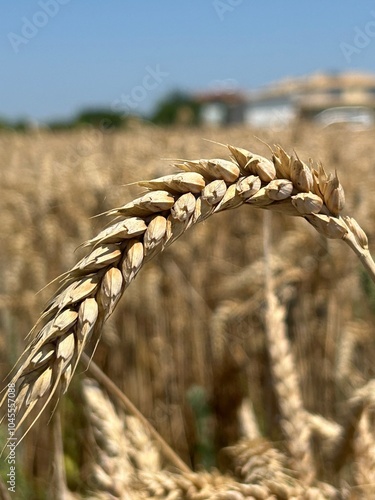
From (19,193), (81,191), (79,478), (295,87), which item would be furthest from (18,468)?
(295,87)

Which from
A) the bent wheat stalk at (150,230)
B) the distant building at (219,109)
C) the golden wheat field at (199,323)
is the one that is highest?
the distant building at (219,109)

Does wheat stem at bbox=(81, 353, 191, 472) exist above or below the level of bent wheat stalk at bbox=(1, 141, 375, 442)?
below

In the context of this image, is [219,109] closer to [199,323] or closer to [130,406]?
[199,323]

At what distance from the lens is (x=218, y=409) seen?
9.17 feet

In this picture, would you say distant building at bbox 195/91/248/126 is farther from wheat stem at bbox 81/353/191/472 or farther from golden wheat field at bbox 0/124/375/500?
wheat stem at bbox 81/353/191/472

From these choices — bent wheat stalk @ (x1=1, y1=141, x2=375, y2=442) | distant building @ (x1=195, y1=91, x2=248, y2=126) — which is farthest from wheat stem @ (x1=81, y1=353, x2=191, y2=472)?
distant building @ (x1=195, y1=91, x2=248, y2=126)

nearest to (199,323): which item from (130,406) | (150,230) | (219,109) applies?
(130,406)

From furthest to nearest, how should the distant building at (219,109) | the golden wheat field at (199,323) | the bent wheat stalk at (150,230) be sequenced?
the distant building at (219,109)
the golden wheat field at (199,323)
the bent wheat stalk at (150,230)

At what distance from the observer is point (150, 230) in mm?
632

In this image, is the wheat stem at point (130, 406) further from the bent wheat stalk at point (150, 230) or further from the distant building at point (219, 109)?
the distant building at point (219, 109)

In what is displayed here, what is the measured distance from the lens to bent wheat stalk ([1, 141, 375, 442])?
1.95 feet

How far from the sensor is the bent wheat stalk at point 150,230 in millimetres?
594

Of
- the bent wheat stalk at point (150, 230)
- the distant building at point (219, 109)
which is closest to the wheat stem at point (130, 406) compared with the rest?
the bent wheat stalk at point (150, 230)

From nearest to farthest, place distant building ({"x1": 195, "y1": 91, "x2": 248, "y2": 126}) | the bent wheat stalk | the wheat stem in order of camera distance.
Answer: the bent wheat stalk
the wheat stem
distant building ({"x1": 195, "y1": 91, "x2": 248, "y2": 126})
